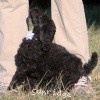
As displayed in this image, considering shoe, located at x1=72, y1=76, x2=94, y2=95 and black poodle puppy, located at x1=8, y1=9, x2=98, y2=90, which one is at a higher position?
black poodle puppy, located at x1=8, y1=9, x2=98, y2=90

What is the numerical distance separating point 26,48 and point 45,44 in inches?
6.7

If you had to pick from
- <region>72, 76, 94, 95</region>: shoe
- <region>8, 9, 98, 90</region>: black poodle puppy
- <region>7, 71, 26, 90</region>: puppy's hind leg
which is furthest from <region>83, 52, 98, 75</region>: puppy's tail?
<region>7, 71, 26, 90</region>: puppy's hind leg

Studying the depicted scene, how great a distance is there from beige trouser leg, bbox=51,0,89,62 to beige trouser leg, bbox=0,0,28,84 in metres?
0.33

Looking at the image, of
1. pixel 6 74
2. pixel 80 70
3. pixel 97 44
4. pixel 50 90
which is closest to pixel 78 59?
pixel 80 70

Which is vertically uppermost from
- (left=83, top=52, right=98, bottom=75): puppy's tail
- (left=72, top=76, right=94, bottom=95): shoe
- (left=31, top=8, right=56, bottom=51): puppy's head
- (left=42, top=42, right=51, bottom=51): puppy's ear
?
(left=31, top=8, right=56, bottom=51): puppy's head

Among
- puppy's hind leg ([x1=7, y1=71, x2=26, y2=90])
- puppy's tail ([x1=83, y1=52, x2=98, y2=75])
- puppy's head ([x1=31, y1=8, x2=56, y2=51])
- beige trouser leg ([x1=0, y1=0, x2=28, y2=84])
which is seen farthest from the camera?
puppy's tail ([x1=83, y1=52, x2=98, y2=75])

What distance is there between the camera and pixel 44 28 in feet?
13.6

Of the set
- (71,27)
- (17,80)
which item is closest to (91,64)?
(71,27)

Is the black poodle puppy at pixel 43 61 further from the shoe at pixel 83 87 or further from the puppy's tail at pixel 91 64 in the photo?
the puppy's tail at pixel 91 64

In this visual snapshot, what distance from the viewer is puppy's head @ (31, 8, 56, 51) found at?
414 cm

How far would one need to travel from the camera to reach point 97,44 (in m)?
6.71

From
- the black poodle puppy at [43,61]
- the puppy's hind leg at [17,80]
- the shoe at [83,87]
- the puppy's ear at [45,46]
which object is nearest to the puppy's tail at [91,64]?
the shoe at [83,87]

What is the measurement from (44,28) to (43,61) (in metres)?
0.28

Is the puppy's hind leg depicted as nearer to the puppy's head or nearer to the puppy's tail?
the puppy's head
